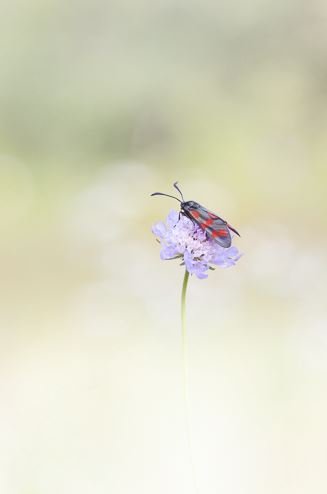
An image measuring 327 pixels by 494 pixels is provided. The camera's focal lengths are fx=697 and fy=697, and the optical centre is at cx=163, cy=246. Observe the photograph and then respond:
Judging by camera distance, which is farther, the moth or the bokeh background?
the bokeh background

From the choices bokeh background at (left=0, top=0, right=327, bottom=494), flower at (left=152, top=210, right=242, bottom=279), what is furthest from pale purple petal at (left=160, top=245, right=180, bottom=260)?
bokeh background at (left=0, top=0, right=327, bottom=494)

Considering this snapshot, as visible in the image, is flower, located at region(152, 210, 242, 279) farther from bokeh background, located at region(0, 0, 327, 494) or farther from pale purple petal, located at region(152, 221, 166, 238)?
bokeh background, located at region(0, 0, 327, 494)

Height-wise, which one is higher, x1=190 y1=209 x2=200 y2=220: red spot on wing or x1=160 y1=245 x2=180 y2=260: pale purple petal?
x1=190 y1=209 x2=200 y2=220: red spot on wing

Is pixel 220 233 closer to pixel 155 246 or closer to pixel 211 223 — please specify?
pixel 211 223

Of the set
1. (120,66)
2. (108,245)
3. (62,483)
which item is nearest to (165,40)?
(120,66)

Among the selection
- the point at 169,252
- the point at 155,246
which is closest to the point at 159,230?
the point at 169,252

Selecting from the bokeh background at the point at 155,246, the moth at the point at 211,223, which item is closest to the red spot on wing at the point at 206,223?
the moth at the point at 211,223

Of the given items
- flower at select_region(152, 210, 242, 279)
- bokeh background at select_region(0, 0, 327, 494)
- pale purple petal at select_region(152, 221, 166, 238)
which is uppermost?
bokeh background at select_region(0, 0, 327, 494)
